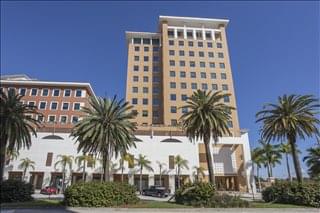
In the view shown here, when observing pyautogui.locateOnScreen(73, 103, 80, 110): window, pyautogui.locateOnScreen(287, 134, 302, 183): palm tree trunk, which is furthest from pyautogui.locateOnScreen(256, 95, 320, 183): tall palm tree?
pyautogui.locateOnScreen(73, 103, 80, 110): window

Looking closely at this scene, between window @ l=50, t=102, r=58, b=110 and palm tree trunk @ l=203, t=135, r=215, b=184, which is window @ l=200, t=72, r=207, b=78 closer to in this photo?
window @ l=50, t=102, r=58, b=110

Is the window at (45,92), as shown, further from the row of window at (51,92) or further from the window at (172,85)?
the window at (172,85)

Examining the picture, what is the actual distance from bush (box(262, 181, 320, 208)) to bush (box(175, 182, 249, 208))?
6.26m

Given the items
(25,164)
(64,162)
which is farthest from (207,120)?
(25,164)

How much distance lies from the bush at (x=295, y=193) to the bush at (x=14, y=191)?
27815mm

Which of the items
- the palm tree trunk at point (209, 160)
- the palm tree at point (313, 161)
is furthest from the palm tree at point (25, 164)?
the palm tree at point (313, 161)

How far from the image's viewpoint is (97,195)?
83.3 feet

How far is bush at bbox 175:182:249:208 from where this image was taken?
2636cm

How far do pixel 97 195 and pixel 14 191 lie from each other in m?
9.26

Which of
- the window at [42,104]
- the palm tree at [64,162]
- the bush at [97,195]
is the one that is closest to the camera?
the bush at [97,195]

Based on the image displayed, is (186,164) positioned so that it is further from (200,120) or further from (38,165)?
(38,165)

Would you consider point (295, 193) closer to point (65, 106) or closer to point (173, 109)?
point (173, 109)

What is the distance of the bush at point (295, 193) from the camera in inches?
1105

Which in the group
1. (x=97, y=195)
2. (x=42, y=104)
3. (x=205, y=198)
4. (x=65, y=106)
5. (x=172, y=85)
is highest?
(x=172, y=85)
